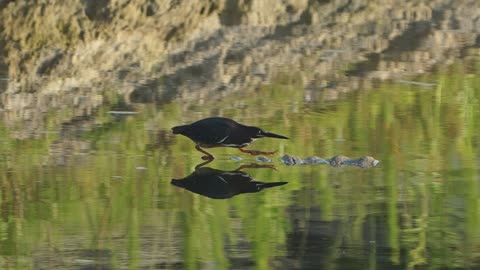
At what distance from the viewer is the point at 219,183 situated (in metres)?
5.41

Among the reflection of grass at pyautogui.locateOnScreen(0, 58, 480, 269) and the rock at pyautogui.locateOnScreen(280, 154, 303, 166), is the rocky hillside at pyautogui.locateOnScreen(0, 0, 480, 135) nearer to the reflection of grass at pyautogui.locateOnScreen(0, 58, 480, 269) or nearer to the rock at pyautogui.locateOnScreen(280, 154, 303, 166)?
the reflection of grass at pyautogui.locateOnScreen(0, 58, 480, 269)

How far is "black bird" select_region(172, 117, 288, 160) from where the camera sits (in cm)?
572

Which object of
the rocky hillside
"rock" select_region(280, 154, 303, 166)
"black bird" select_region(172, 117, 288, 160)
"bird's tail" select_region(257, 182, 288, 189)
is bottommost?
"bird's tail" select_region(257, 182, 288, 189)

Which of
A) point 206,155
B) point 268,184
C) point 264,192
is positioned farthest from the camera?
point 206,155

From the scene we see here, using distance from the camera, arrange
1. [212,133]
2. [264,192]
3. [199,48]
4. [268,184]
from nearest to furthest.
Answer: [264,192] → [268,184] → [212,133] → [199,48]

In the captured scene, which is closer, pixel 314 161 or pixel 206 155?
pixel 314 161

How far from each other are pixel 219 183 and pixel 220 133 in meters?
0.37

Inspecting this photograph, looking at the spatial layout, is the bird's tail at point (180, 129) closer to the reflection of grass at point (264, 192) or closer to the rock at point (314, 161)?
the reflection of grass at point (264, 192)

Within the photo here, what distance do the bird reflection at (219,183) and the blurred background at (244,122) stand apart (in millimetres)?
75

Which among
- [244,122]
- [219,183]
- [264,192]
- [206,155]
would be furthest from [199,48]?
[264,192]

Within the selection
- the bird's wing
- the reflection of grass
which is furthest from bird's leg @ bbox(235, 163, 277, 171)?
the bird's wing

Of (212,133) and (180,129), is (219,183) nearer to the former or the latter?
(212,133)

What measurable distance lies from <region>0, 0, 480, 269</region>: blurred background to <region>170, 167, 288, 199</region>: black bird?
8 centimetres

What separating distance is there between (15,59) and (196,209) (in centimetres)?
344
